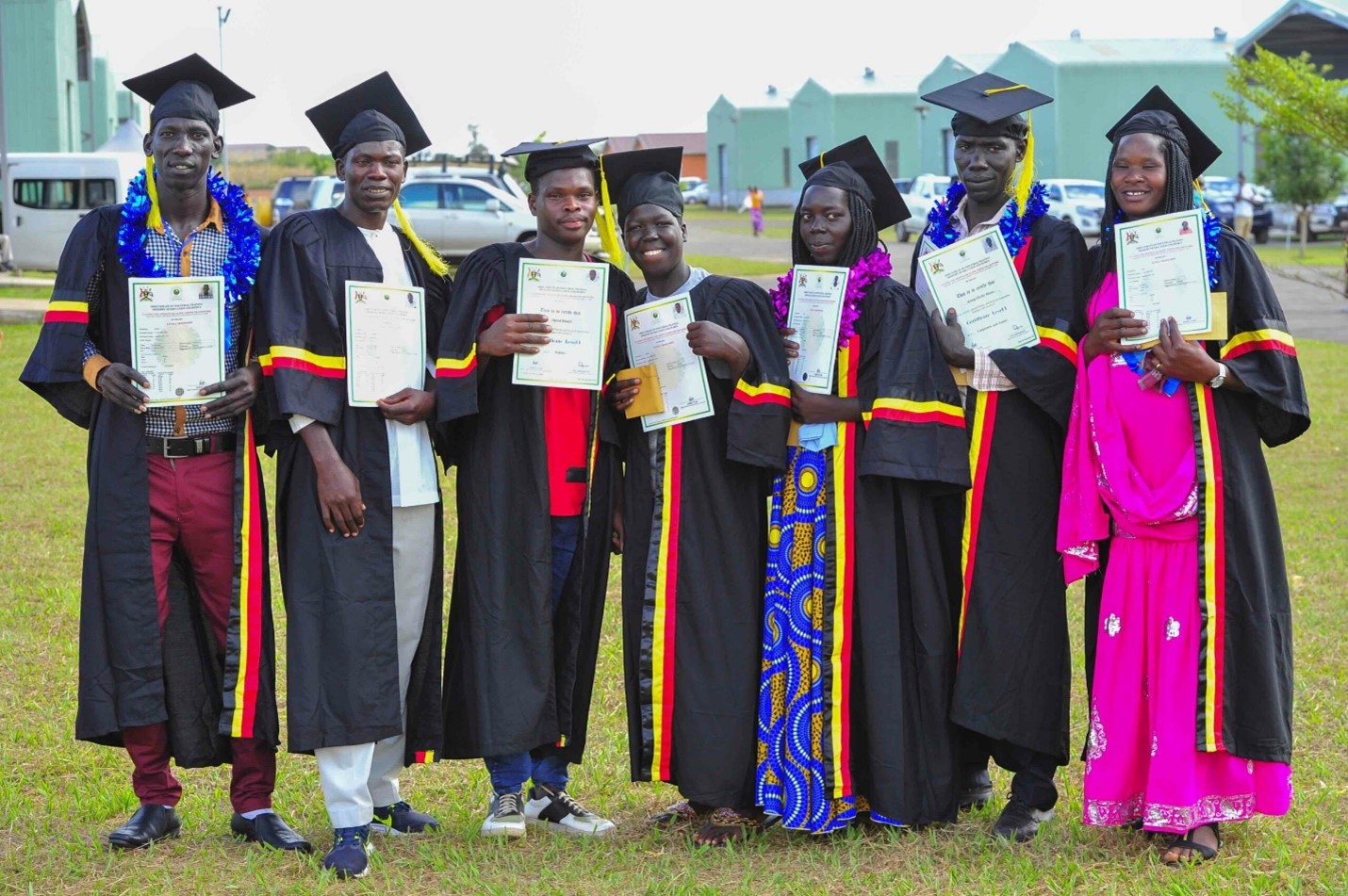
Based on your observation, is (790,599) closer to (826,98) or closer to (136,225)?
(136,225)

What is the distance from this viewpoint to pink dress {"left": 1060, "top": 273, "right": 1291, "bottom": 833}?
4414 mm

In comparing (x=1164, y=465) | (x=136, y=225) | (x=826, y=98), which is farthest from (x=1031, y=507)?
(x=826, y=98)

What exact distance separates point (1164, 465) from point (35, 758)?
4149mm

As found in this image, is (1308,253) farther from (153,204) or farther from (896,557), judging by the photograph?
(153,204)

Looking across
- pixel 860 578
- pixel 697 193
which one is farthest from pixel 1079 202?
pixel 697 193

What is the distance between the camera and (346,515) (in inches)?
174

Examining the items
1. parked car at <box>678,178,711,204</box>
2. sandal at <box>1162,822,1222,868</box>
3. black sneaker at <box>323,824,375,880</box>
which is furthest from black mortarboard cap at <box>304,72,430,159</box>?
parked car at <box>678,178,711,204</box>

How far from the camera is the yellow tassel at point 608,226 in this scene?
476cm

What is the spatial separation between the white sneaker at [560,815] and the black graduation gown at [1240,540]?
1.88 m

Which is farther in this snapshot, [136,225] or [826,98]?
[826,98]

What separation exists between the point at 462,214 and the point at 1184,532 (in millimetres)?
23685

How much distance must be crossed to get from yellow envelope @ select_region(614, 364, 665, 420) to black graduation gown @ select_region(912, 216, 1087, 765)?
0.96 m

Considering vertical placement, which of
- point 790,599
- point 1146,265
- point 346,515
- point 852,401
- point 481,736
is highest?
point 1146,265

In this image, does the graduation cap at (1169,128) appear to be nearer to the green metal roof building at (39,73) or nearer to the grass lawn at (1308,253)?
the grass lawn at (1308,253)
